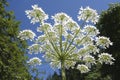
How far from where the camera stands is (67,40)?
11.7 metres

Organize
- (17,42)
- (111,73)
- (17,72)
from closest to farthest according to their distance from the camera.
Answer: (17,72) < (17,42) < (111,73)

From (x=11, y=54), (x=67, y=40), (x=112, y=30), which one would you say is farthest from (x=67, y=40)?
(x=112, y=30)

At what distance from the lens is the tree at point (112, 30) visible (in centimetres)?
3539

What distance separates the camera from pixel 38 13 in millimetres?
11531

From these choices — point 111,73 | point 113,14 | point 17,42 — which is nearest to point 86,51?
point 17,42

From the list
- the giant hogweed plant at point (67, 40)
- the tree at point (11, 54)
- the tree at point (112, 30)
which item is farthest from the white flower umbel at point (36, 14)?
the tree at point (112, 30)

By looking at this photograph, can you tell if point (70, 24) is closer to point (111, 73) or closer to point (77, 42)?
point (77, 42)

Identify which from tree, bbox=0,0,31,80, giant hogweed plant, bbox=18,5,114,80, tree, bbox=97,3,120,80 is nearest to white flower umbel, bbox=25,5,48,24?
giant hogweed plant, bbox=18,5,114,80

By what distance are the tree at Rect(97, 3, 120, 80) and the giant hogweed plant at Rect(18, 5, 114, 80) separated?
23282 millimetres

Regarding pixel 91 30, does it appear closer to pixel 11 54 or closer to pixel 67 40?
pixel 67 40

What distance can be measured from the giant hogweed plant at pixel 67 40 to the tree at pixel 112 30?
2328cm

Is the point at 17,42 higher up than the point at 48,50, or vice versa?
the point at 17,42

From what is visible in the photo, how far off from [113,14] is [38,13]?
28.3 metres

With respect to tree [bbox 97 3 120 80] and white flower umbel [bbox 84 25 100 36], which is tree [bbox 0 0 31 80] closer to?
white flower umbel [bbox 84 25 100 36]
